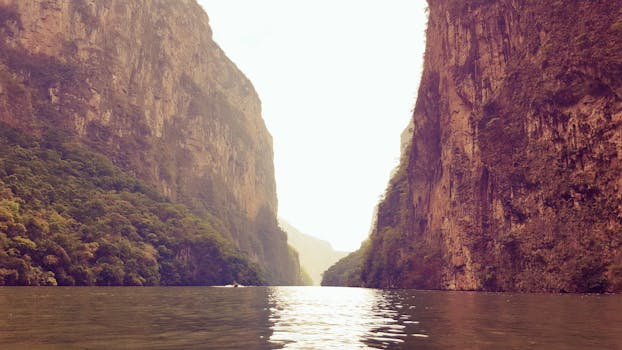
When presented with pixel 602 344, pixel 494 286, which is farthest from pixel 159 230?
pixel 602 344

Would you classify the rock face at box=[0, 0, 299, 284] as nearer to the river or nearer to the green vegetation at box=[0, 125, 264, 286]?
the green vegetation at box=[0, 125, 264, 286]

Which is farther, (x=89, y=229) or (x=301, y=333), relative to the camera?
(x=89, y=229)

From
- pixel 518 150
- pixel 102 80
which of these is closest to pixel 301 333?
pixel 518 150

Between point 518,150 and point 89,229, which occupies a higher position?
point 518,150

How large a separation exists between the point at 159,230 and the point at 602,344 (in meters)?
124

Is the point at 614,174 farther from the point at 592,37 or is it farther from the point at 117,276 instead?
the point at 117,276

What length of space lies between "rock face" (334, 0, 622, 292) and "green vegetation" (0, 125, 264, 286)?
5400cm

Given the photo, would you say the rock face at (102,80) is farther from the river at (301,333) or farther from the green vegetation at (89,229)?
the river at (301,333)

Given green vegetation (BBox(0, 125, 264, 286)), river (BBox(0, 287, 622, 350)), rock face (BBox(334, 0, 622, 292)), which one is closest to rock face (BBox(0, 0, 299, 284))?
green vegetation (BBox(0, 125, 264, 286))

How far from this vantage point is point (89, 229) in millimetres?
97938

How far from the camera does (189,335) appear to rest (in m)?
15.7

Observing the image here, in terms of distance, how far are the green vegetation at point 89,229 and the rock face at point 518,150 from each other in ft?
177

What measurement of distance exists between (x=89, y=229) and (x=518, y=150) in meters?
78.3

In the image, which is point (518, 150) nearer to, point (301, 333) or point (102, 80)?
point (301, 333)
